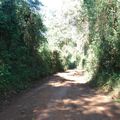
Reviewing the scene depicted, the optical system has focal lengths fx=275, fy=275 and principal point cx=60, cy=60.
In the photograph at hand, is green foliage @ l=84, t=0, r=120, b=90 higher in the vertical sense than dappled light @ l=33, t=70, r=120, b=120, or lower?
higher

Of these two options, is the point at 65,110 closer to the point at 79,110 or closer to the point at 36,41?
the point at 79,110

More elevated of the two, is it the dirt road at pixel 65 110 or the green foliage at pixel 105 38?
the green foliage at pixel 105 38

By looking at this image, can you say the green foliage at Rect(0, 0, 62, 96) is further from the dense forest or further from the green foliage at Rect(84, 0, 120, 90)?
the green foliage at Rect(84, 0, 120, 90)

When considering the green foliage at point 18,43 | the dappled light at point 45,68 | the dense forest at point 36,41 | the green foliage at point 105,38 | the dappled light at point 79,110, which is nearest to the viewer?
the dappled light at point 79,110

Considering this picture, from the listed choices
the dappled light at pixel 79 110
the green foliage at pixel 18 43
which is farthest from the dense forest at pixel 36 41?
the dappled light at pixel 79 110

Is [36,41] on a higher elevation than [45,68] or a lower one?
higher

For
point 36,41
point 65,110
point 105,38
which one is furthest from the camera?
point 36,41

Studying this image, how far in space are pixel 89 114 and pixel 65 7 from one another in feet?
66.5

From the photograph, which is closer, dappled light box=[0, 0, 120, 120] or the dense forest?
dappled light box=[0, 0, 120, 120]

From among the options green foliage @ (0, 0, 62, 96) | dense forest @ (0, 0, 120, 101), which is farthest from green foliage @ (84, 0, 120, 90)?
green foliage @ (0, 0, 62, 96)

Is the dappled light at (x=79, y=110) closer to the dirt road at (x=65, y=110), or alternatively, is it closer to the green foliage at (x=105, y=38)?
the dirt road at (x=65, y=110)

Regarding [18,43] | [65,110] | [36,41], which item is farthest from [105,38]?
[36,41]

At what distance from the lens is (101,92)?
14.4 metres

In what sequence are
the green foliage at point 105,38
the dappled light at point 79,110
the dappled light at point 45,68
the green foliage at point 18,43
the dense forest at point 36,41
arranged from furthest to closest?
the green foliage at point 18,43 → the dense forest at point 36,41 → the green foliage at point 105,38 → the dappled light at point 45,68 → the dappled light at point 79,110
